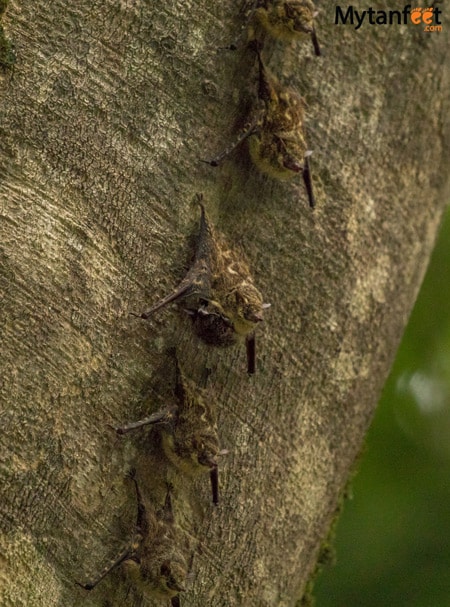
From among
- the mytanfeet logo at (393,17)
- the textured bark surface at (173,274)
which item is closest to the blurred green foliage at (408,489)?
the mytanfeet logo at (393,17)

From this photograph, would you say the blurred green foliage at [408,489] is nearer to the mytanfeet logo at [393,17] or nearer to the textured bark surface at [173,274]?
the mytanfeet logo at [393,17]

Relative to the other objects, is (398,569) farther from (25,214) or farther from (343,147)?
(25,214)

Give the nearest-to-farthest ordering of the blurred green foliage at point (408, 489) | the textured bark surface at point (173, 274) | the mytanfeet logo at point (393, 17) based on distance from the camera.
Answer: the textured bark surface at point (173, 274) < the mytanfeet logo at point (393, 17) < the blurred green foliage at point (408, 489)

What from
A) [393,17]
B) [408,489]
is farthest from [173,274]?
[408,489]

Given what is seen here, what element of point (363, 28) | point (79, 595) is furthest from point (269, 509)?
point (363, 28)

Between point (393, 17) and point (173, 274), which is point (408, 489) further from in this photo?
point (173, 274)

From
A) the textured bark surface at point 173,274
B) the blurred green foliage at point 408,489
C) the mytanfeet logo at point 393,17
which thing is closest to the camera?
the textured bark surface at point 173,274
